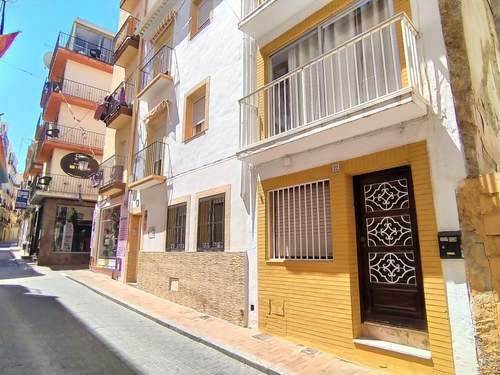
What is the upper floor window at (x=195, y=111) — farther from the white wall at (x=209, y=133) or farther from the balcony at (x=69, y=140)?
the balcony at (x=69, y=140)

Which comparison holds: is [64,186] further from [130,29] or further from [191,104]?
[191,104]

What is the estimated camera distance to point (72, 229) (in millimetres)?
22016

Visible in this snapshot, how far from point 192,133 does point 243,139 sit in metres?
3.33

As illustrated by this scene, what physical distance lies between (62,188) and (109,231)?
24.8 feet

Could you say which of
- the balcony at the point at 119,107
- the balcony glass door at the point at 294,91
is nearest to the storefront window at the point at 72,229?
the balcony at the point at 119,107

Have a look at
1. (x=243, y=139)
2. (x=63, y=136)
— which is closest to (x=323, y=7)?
(x=243, y=139)

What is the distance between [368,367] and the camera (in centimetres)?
498

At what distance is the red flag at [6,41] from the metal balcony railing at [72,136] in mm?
14238

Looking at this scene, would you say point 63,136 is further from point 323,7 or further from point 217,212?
point 323,7

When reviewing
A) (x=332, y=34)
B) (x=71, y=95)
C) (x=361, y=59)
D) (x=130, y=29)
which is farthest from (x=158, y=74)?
(x=71, y=95)

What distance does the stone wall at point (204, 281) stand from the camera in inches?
292

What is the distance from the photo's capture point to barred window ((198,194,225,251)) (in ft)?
28.1

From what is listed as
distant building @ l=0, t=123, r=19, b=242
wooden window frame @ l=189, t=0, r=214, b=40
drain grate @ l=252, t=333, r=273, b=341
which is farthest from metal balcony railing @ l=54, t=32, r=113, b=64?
distant building @ l=0, t=123, r=19, b=242

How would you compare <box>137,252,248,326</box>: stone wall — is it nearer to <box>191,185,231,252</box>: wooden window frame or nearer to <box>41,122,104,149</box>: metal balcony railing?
<box>191,185,231,252</box>: wooden window frame
